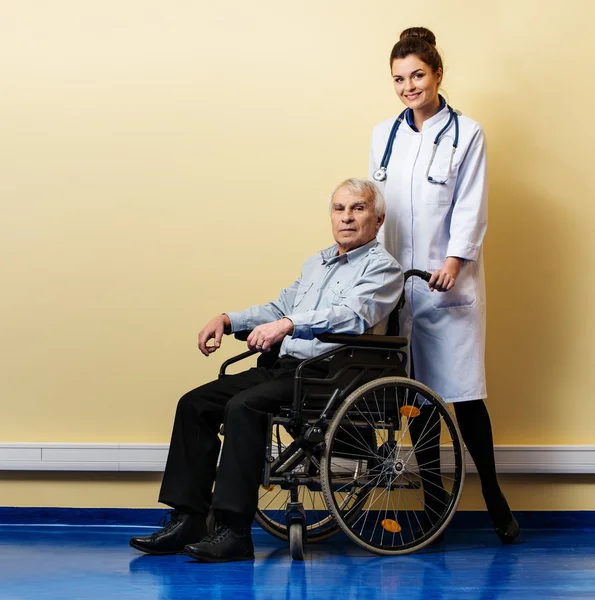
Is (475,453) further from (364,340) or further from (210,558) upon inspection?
(210,558)

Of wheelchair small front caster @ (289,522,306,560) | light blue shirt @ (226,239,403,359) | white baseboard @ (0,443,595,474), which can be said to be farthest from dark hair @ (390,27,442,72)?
wheelchair small front caster @ (289,522,306,560)

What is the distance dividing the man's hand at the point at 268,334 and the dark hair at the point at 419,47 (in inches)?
35.9

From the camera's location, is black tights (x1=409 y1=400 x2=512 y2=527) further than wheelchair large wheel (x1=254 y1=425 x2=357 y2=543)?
Yes

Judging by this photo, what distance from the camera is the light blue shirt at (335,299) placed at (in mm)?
2533

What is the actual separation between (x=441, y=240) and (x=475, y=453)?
641 millimetres

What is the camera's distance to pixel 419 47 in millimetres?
2852

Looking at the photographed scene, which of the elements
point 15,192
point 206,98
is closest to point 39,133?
point 15,192

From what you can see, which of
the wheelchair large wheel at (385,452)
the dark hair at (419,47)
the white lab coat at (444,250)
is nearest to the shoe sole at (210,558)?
the wheelchair large wheel at (385,452)

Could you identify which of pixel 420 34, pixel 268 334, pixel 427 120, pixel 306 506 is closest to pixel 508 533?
pixel 306 506

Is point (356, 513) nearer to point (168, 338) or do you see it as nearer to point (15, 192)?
point (168, 338)

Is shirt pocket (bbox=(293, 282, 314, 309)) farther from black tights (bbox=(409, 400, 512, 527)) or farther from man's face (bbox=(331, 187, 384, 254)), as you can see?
black tights (bbox=(409, 400, 512, 527))

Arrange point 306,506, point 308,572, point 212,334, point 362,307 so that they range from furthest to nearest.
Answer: point 306,506 < point 212,334 < point 362,307 < point 308,572

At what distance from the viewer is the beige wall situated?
10.7ft

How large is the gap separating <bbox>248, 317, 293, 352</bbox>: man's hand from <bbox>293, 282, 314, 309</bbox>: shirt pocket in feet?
1.11
